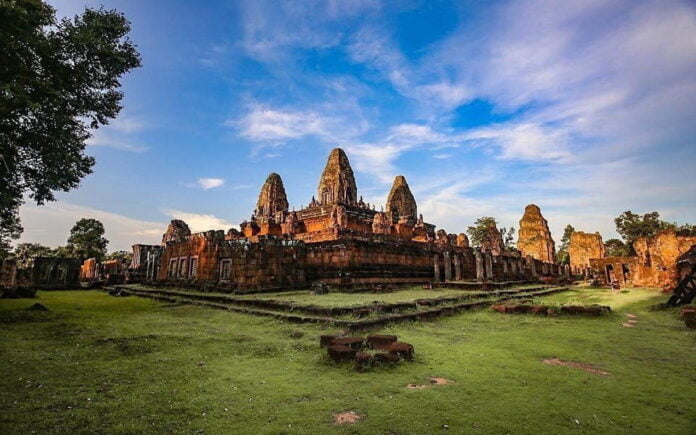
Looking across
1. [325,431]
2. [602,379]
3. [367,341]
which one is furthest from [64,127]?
[602,379]

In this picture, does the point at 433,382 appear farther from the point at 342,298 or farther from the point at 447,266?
the point at 447,266

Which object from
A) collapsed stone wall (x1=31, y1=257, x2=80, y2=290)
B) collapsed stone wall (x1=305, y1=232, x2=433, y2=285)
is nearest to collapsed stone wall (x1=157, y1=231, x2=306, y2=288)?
collapsed stone wall (x1=305, y1=232, x2=433, y2=285)

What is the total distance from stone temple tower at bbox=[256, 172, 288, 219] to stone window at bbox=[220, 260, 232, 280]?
2446 centimetres

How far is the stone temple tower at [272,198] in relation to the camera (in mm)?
39319

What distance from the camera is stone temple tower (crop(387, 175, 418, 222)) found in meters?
44.4

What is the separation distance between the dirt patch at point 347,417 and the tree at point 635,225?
4936 centimetres

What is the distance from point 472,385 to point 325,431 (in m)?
1.81

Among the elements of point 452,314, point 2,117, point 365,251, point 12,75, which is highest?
point 12,75

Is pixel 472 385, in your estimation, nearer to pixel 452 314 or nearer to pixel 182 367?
pixel 182 367

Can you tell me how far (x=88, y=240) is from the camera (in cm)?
4238

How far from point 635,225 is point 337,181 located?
1455 inches

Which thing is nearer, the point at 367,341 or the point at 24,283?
the point at 367,341

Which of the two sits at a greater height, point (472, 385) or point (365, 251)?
point (365, 251)

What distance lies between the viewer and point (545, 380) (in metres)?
3.84
